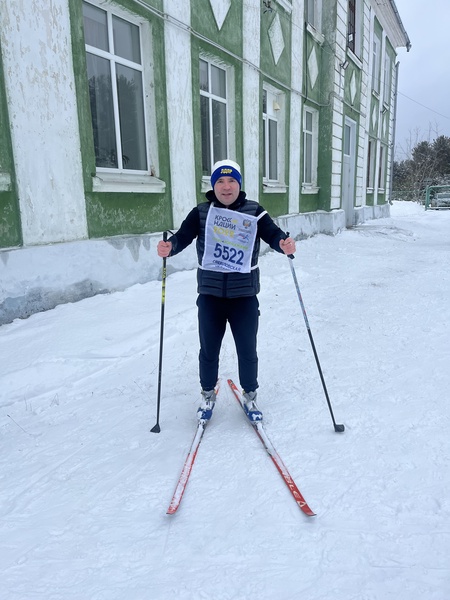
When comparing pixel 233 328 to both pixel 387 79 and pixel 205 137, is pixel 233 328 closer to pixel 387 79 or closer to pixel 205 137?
pixel 205 137

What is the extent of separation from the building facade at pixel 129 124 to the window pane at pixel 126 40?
0.02m

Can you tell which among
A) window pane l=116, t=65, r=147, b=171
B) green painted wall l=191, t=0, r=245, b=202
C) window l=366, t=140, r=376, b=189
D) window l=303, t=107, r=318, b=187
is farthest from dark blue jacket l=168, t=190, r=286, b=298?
window l=366, t=140, r=376, b=189

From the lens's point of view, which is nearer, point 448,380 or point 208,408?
point 208,408

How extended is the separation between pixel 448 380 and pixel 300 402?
1.23 meters

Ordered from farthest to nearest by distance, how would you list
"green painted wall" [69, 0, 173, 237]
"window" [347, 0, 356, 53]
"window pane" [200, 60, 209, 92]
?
"window" [347, 0, 356, 53] < "window pane" [200, 60, 209, 92] < "green painted wall" [69, 0, 173, 237]

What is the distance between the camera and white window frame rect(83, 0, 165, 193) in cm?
525

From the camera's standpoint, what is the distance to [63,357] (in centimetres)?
362

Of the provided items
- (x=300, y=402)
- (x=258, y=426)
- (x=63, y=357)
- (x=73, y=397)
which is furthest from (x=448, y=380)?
(x=63, y=357)

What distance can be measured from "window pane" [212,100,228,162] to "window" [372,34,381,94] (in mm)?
11258

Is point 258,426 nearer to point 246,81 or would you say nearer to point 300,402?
point 300,402

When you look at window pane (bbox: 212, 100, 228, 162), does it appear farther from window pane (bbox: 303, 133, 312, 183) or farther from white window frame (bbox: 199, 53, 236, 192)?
window pane (bbox: 303, 133, 312, 183)

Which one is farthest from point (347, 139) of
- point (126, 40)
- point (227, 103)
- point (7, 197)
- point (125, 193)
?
point (7, 197)

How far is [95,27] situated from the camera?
522 cm

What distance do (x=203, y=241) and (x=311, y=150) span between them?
1047 cm
